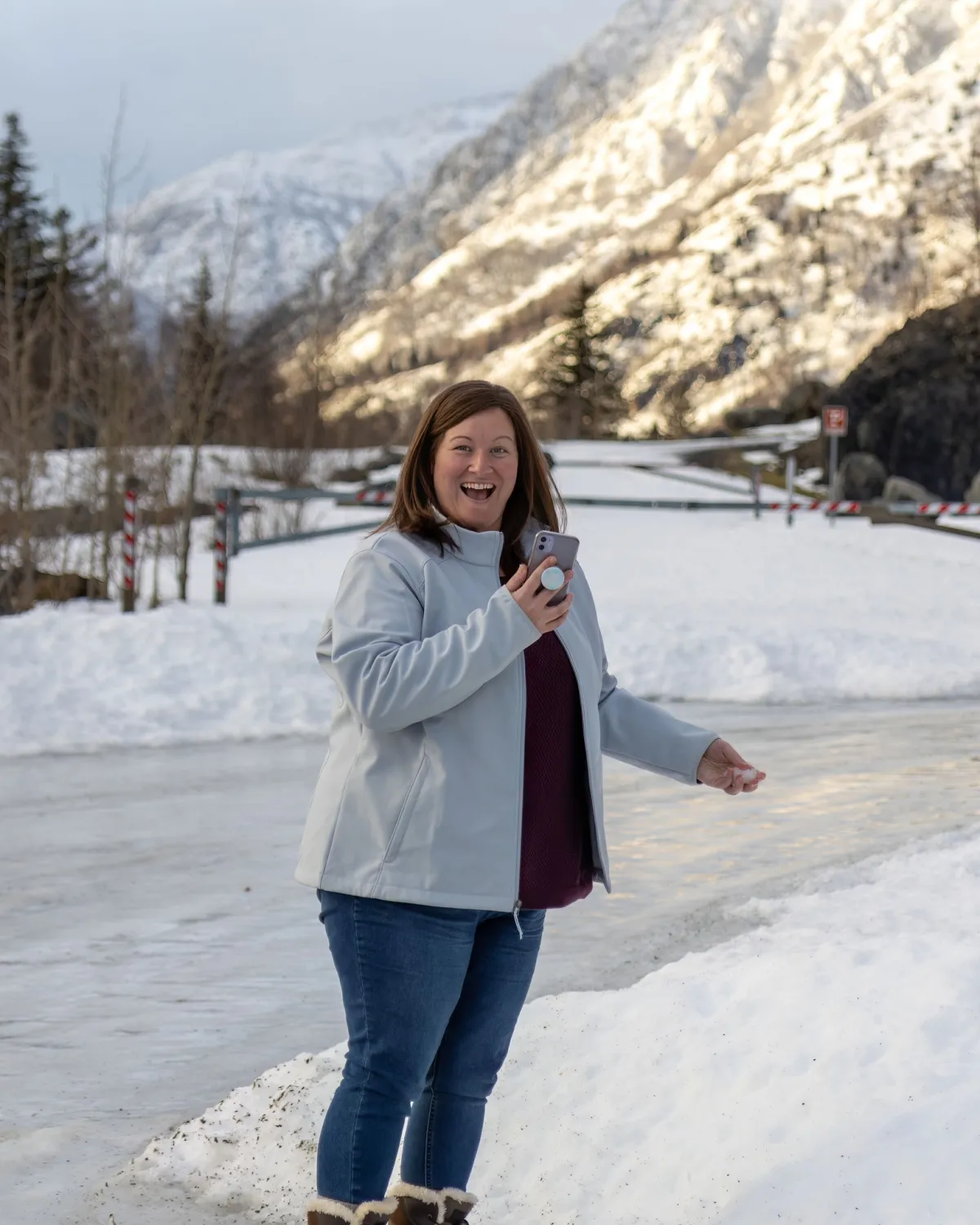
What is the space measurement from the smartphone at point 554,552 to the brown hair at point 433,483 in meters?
0.20

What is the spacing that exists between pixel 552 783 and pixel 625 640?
11458 millimetres

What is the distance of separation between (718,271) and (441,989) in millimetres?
161696

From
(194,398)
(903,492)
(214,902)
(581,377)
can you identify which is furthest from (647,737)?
(581,377)

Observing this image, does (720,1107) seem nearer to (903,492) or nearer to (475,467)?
(475,467)

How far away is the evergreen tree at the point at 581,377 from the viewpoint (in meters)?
66.6

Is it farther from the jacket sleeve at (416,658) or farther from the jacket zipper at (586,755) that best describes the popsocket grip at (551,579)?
the jacket zipper at (586,755)

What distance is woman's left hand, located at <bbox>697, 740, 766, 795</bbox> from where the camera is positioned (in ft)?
10.3

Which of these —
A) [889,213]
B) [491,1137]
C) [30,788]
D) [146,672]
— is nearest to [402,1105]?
[491,1137]

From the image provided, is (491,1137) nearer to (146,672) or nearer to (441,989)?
(441,989)

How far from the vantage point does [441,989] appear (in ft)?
9.12

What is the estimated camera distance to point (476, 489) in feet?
9.61

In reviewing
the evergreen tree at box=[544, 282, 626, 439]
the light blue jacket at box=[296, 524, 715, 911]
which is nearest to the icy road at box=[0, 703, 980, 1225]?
the light blue jacket at box=[296, 524, 715, 911]

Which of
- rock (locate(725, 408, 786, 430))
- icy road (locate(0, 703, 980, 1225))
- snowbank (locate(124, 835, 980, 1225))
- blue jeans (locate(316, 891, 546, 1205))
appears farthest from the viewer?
rock (locate(725, 408, 786, 430))

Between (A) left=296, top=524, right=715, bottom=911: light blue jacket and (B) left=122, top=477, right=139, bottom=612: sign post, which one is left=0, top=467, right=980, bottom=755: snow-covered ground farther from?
(A) left=296, top=524, right=715, bottom=911: light blue jacket
